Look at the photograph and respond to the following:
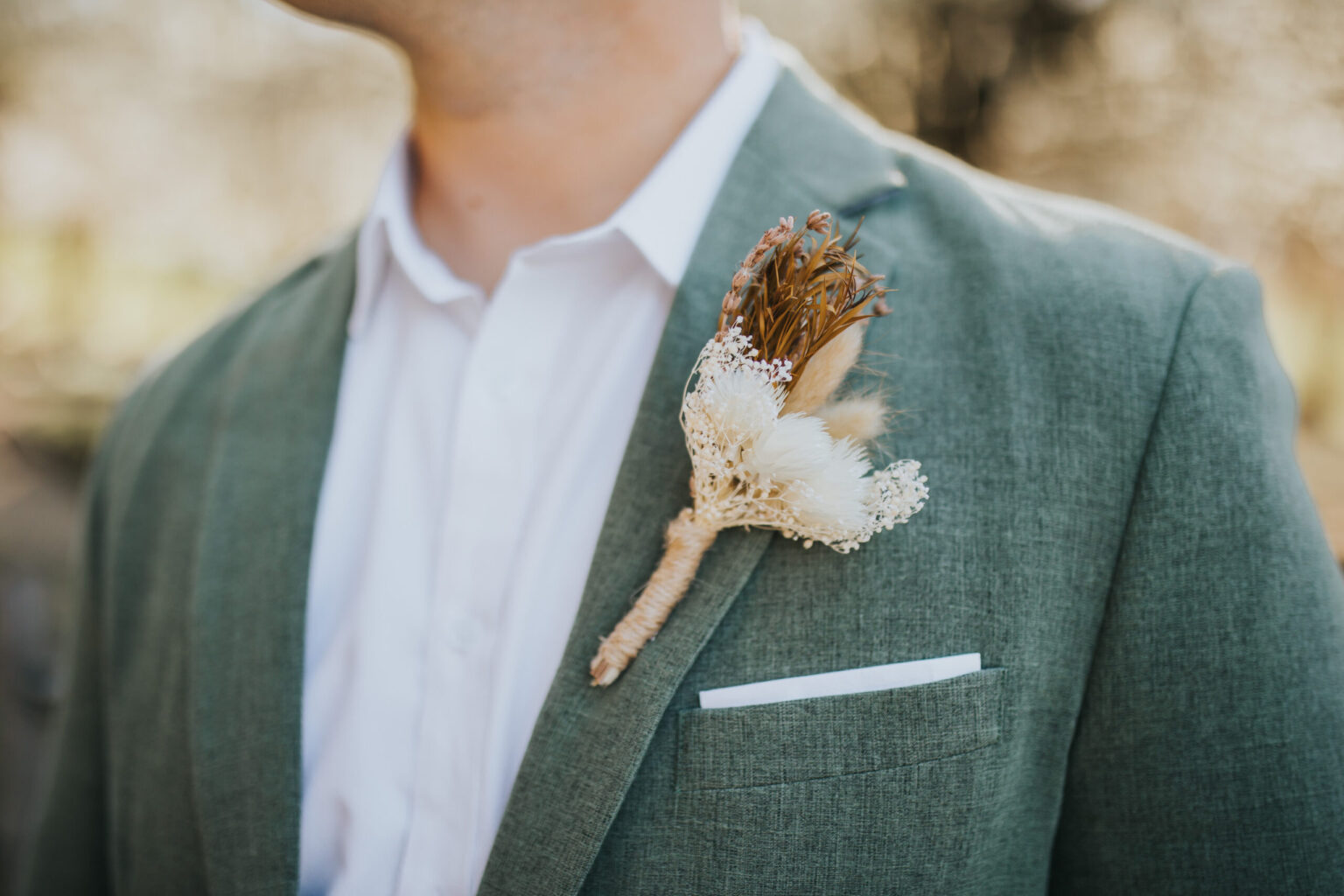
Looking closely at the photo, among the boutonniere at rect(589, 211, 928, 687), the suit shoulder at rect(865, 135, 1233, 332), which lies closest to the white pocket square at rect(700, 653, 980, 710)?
the boutonniere at rect(589, 211, 928, 687)

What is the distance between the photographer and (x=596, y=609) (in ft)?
3.32

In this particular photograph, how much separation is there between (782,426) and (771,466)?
0.05m

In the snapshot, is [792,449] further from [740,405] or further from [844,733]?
[844,733]

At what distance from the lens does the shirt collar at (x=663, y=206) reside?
3.81 ft

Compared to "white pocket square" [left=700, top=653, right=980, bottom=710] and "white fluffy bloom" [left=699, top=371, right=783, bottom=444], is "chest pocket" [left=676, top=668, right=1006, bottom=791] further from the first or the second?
"white fluffy bloom" [left=699, top=371, right=783, bottom=444]

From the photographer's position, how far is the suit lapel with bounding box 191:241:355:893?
1172 millimetres

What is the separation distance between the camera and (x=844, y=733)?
94cm

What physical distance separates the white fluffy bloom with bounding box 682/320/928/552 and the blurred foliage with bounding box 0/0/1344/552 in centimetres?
166

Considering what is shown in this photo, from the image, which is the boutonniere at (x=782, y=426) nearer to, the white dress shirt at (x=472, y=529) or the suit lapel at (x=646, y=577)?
the suit lapel at (x=646, y=577)

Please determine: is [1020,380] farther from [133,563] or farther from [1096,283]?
[133,563]

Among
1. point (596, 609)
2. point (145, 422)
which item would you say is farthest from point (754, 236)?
point (145, 422)

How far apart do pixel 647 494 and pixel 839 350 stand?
1.05 feet

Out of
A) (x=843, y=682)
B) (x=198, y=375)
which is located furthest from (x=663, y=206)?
(x=198, y=375)

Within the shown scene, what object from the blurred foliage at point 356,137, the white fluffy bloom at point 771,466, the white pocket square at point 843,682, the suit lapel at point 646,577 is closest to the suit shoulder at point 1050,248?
the suit lapel at point 646,577
